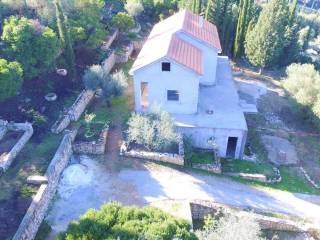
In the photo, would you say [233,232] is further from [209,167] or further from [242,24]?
[242,24]

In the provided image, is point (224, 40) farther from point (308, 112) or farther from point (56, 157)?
point (56, 157)

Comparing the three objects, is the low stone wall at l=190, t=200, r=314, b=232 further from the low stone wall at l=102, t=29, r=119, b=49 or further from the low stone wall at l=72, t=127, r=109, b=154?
the low stone wall at l=102, t=29, r=119, b=49

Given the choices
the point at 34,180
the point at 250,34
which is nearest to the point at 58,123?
the point at 34,180

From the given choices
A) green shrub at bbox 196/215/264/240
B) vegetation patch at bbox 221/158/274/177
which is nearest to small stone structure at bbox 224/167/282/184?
vegetation patch at bbox 221/158/274/177

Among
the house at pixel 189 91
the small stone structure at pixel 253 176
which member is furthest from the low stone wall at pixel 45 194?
the small stone structure at pixel 253 176

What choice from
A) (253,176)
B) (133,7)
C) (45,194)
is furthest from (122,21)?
(45,194)

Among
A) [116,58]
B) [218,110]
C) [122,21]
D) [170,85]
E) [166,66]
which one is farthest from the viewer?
[122,21]
